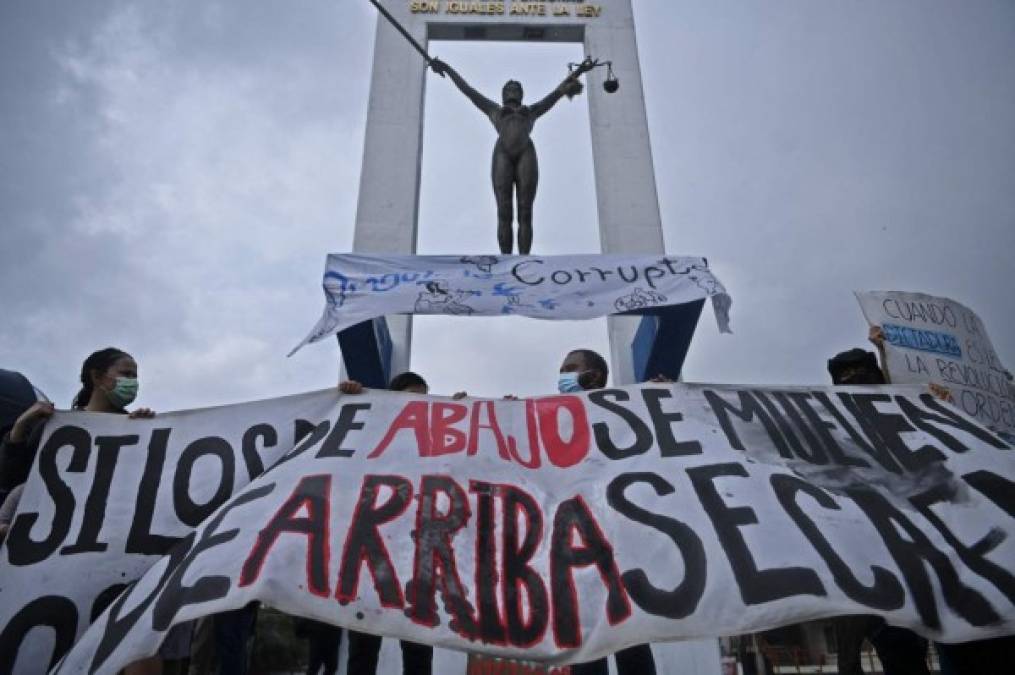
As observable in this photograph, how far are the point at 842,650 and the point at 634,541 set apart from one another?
1965mm

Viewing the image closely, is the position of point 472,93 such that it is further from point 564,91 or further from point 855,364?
point 855,364

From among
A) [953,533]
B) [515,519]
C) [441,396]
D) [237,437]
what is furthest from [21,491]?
[953,533]

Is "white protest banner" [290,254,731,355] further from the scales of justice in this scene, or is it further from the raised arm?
the raised arm

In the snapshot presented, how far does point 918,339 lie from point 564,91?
4.17 metres

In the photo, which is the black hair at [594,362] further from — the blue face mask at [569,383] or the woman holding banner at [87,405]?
the woman holding banner at [87,405]

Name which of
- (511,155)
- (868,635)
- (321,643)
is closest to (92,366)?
(321,643)

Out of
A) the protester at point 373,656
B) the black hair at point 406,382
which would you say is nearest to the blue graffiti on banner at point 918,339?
the black hair at point 406,382

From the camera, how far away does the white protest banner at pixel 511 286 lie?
12.8ft

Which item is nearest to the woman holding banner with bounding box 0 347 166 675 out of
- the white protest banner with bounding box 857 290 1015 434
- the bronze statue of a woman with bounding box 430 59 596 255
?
the bronze statue of a woman with bounding box 430 59 596 255

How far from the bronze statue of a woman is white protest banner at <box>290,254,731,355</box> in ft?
7.39

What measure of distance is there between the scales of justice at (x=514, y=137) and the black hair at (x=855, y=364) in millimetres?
1466

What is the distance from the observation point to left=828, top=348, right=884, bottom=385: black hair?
3.27 metres

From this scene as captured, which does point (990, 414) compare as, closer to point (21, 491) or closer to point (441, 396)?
point (441, 396)

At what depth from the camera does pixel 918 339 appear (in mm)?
3617
